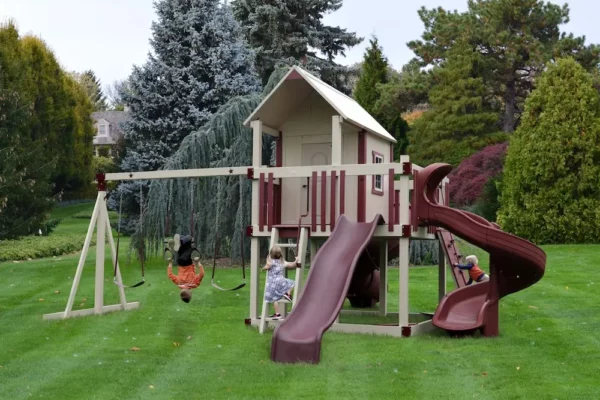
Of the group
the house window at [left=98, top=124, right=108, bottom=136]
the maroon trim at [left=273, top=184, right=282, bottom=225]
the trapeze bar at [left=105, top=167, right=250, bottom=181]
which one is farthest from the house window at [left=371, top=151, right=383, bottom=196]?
the house window at [left=98, top=124, right=108, bottom=136]

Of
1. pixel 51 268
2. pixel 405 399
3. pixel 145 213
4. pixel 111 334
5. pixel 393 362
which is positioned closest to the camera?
pixel 405 399

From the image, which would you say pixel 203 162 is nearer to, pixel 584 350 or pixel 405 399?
pixel 584 350

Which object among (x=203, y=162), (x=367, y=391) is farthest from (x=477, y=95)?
(x=367, y=391)

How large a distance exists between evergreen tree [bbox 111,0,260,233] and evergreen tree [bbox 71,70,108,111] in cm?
3389

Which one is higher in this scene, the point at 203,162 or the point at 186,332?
the point at 203,162

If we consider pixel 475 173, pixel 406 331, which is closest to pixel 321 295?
pixel 406 331

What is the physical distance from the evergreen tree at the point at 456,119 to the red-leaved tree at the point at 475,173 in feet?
6.67

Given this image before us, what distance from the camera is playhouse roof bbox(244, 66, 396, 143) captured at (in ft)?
40.4

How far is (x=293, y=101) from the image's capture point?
514 inches

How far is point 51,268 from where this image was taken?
69.5ft

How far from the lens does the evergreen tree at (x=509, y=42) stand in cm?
3147

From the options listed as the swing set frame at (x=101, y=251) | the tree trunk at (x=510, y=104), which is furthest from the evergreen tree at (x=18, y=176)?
the tree trunk at (x=510, y=104)

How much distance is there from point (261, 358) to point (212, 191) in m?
10.9

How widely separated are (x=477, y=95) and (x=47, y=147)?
20.0 m
